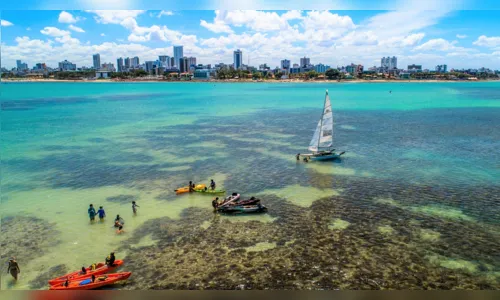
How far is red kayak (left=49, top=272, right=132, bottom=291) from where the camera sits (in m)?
16.7

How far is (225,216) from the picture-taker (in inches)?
1007

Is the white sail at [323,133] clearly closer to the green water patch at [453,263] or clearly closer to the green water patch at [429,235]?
the green water patch at [429,235]

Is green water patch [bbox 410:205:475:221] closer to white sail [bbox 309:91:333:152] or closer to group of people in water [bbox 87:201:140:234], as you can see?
white sail [bbox 309:91:333:152]

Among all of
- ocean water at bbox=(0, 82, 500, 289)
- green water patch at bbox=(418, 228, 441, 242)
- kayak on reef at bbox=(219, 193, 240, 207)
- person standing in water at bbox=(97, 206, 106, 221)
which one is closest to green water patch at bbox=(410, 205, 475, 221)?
ocean water at bbox=(0, 82, 500, 289)

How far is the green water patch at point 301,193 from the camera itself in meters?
28.3

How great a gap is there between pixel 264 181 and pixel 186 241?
1275 centimetres

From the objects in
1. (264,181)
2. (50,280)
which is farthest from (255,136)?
(50,280)

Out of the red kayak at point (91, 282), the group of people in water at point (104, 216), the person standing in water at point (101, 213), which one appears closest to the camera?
the red kayak at point (91, 282)

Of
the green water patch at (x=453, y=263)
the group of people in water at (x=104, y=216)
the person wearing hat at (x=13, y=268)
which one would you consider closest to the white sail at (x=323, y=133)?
the group of people in water at (x=104, y=216)

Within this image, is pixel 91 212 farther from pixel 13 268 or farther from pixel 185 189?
pixel 185 189

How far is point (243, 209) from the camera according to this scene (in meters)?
25.8

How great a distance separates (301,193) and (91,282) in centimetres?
1781

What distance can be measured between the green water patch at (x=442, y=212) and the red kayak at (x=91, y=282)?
65.1ft

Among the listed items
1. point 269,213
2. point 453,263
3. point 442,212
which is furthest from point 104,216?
point 442,212
